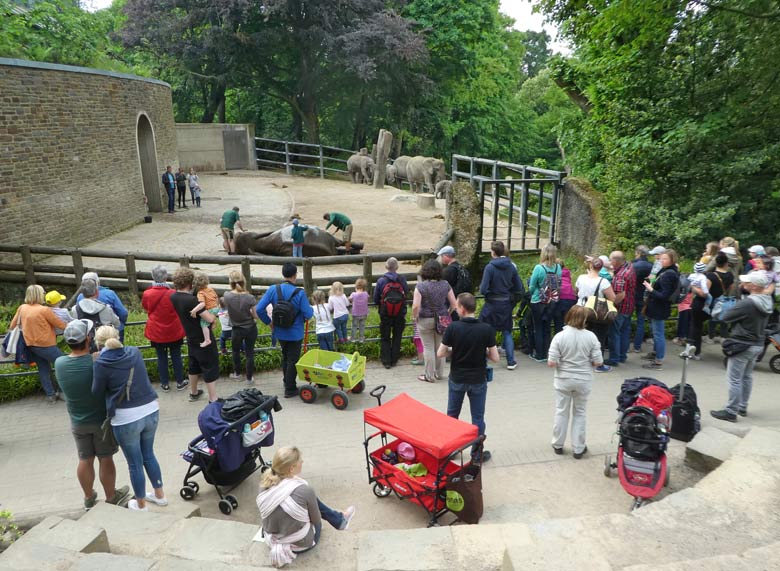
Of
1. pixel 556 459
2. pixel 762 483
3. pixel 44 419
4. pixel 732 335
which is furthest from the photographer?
pixel 44 419

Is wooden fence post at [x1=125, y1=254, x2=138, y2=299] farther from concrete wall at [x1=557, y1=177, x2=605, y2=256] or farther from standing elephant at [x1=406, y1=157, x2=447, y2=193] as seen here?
standing elephant at [x1=406, y1=157, x2=447, y2=193]

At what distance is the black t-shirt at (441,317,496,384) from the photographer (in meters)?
5.48

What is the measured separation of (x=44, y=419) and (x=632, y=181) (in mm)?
10530

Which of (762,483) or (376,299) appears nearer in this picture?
(762,483)

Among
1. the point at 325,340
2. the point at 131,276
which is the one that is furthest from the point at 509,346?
the point at 131,276

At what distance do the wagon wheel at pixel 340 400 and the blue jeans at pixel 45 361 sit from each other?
318cm

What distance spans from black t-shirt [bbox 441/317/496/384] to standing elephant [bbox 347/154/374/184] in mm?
21603

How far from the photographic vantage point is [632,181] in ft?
38.9

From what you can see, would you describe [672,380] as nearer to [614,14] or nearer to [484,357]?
[484,357]

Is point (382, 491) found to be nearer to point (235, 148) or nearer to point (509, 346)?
point (509, 346)

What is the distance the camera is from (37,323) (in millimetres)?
6805

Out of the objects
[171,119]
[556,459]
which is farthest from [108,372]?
[171,119]

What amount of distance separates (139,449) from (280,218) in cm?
1373

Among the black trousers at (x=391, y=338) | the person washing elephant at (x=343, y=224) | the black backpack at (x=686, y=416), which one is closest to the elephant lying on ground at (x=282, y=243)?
the person washing elephant at (x=343, y=224)
